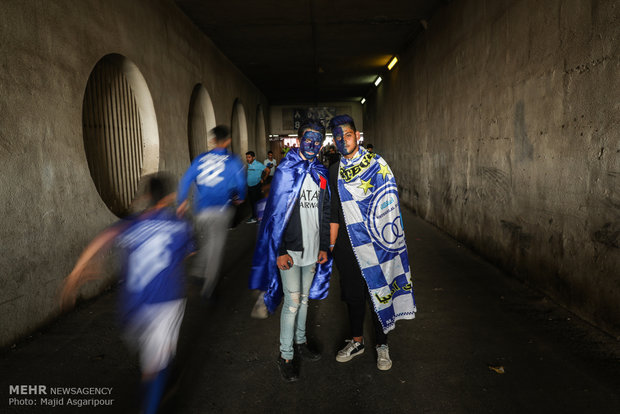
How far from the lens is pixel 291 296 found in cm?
270

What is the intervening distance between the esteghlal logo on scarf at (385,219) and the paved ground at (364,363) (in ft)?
3.38

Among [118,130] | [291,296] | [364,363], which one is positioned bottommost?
[364,363]

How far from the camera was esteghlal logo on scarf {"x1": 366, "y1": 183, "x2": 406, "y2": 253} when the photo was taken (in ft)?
8.79

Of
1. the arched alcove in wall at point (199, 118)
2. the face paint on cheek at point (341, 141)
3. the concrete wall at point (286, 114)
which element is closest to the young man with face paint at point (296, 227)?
the face paint on cheek at point (341, 141)

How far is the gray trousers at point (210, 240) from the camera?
426cm

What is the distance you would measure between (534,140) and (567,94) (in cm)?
70

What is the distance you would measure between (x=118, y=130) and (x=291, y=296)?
4.59m

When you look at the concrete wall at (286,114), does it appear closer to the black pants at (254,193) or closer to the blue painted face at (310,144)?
the black pants at (254,193)

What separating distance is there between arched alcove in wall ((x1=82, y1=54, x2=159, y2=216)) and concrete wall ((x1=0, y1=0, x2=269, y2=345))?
1.42 feet

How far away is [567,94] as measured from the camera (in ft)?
11.9

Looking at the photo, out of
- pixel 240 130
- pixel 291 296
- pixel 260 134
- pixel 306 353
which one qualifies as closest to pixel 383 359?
pixel 306 353

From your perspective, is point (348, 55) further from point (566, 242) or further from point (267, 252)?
point (267, 252)

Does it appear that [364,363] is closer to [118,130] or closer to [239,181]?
[239,181]

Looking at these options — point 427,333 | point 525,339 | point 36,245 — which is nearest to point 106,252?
point 36,245
